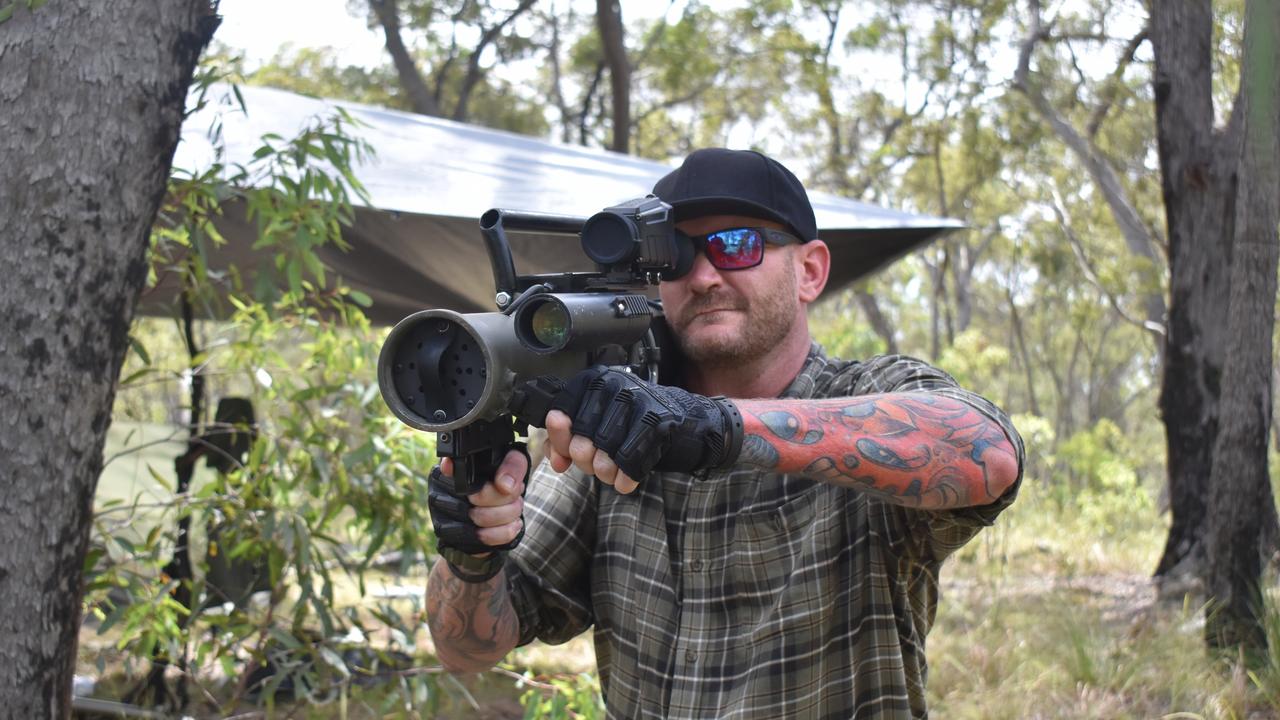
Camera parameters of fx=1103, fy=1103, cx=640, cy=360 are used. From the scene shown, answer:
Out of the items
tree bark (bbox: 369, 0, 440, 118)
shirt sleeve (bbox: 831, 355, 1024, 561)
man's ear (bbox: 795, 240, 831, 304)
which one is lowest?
shirt sleeve (bbox: 831, 355, 1024, 561)

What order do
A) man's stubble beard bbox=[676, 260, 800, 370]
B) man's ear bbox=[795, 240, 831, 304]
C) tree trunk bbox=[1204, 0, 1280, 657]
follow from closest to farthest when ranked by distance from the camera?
man's stubble beard bbox=[676, 260, 800, 370], man's ear bbox=[795, 240, 831, 304], tree trunk bbox=[1204, 0, 1280, 657]

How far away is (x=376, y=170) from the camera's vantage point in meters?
4.62

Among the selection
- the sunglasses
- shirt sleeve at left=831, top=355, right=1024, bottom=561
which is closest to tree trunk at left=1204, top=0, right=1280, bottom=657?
shirt sleeve at left=831, top=355, right=1024, bottom=561

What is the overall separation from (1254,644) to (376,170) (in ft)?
12.9

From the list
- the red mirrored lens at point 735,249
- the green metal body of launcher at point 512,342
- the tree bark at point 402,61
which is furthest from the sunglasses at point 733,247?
the tree bark at point 402,61

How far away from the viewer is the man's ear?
2.15 metres

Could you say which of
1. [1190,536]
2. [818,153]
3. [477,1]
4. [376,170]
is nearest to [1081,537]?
[1190,536]

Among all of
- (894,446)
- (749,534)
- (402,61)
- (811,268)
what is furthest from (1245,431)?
(402,61)

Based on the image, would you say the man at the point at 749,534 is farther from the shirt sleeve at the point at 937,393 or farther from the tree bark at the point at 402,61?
the tree bark at the point at 402,61

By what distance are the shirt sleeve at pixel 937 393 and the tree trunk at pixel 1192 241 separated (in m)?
Answer: 4.23

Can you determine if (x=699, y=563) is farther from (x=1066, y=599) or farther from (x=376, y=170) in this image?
(x=1066, y=599)

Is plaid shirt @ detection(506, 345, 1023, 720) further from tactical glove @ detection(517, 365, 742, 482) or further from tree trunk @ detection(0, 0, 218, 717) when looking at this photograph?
tree trunk @ detection(0, 0, 218, 717)

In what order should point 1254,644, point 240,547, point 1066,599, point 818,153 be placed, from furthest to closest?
point 818,153 → point 1066,599 → point 1254,644 → point 240,547

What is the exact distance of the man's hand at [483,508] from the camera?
1.65 m
